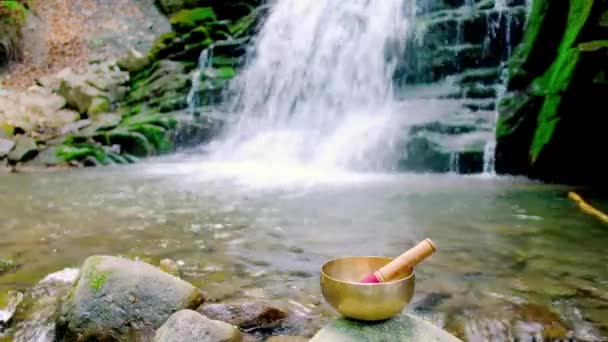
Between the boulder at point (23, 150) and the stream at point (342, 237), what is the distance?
2.70 meters

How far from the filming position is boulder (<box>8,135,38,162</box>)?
10.8 metres

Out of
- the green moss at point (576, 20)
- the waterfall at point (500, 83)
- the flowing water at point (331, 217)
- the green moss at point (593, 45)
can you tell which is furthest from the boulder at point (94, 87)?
the green moss at point (593, 45)

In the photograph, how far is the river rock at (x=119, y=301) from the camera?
114 inches

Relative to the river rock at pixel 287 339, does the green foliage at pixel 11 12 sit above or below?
above

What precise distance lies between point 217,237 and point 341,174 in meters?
4.23

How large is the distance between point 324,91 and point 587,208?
7164 mm

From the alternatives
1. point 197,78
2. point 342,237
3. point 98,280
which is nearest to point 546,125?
point 342,237

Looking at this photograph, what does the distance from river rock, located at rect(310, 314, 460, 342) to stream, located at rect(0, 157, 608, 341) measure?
74cm

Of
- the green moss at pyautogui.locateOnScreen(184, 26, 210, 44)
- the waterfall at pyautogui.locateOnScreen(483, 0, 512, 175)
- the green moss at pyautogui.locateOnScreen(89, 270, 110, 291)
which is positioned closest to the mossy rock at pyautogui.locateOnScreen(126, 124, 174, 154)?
the green moss at pyautogui.locateOnScreen(184, 26, 210, 44)

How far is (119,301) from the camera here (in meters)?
2.97

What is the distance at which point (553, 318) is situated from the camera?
2.88 meters

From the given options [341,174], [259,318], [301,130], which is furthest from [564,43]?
[259,318]

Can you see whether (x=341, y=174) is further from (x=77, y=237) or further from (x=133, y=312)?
(x=133, y=312)

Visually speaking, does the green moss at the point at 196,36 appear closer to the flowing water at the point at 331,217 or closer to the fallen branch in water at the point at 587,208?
the flowing water at the point at 331,217
